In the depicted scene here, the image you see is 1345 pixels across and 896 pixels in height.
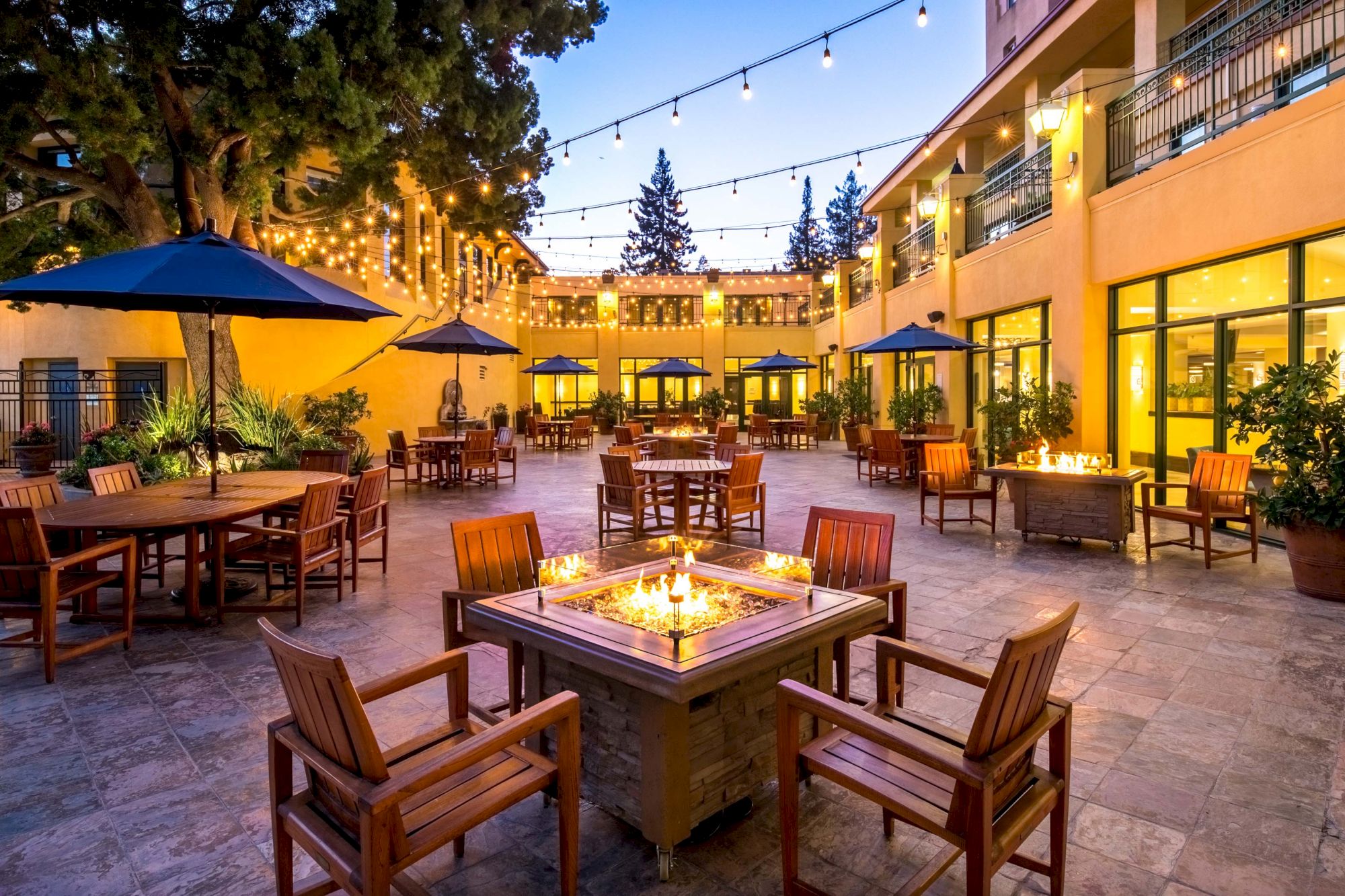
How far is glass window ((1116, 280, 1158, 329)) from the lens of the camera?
8023mm

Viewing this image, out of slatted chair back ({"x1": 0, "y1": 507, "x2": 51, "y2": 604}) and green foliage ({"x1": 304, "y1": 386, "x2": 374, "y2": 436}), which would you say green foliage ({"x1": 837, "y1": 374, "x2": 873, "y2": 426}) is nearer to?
green foliage ({"x1": 304, "y1": 386, "x2": 374, "y2": 436})

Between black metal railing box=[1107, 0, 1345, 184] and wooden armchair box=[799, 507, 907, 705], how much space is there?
5.79 metres

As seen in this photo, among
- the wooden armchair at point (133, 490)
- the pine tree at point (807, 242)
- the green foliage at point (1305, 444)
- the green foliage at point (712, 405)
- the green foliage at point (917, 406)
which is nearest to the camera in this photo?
the green foliage at point (1305, 444)

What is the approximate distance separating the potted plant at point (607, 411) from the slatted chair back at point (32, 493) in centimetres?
1868

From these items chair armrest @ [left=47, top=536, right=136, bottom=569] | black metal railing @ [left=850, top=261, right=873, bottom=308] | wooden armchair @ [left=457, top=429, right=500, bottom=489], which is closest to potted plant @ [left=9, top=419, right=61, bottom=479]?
wooden armchair @ [left=457, top=429, right=500, bottom=489]

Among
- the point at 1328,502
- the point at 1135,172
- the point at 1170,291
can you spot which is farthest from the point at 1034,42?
the point at 1328,502

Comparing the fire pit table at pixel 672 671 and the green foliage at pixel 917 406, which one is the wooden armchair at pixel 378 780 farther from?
the green foliage at pixel 917 406

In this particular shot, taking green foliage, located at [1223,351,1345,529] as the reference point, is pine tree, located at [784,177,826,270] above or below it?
above

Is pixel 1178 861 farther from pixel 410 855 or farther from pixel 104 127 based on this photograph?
pixel 104 127

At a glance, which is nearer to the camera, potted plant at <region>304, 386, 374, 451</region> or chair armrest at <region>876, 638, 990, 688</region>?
chair armrest at <region>876, 638, 990, 688</region>

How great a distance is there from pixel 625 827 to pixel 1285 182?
722 cm

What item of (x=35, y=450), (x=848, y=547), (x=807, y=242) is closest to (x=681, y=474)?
(x=848, y=547)

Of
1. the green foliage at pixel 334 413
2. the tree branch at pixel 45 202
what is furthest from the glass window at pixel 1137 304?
the tree branch at pixel 45 202

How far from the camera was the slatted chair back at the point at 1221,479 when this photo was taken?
6004 millimetres
